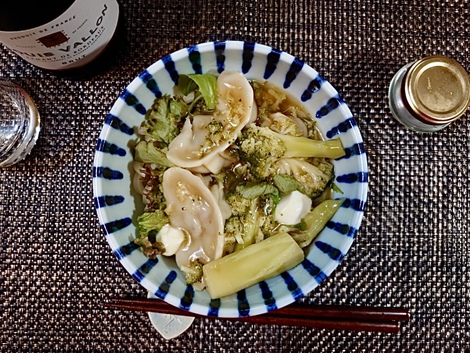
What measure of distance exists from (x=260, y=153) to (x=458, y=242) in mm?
820

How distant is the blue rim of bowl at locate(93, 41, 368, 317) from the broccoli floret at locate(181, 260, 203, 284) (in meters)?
0.03

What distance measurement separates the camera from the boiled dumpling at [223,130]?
1577mm

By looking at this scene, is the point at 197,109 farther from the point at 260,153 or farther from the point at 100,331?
the point at 100,331

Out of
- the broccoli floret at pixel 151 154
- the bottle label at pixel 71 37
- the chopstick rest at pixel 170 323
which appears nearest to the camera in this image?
the bottle label at pixel 71 37

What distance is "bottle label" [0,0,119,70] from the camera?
4.50 feet

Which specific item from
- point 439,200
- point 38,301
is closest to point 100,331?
point 38,301

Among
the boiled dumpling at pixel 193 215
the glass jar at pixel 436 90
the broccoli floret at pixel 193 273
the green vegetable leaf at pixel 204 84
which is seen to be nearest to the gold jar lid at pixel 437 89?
the glass jar at pixel 436 90

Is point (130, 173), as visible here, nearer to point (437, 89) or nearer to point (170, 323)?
point (170, 323)

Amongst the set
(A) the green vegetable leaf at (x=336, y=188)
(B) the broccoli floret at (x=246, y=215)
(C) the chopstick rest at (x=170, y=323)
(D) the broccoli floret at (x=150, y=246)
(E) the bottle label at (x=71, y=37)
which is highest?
(A) the green vegetable leaf at (x=336, y=188)

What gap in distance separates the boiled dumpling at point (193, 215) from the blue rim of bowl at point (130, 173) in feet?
0.32

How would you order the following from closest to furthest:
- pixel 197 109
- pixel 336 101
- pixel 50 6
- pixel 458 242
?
pixel 50 6 → pixel 336 101 → pixel 197 109 → pixel 458 242

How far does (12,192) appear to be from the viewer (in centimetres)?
184

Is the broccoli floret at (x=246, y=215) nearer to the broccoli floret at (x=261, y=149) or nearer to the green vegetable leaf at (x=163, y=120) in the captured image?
the broccoli floret at (x=261, y=149)

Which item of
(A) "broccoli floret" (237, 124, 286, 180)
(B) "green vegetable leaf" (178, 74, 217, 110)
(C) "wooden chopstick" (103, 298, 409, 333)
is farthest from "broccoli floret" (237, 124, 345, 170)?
(C) "wooden chopstick" (103, 298, 409, 333)
